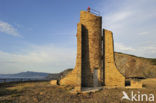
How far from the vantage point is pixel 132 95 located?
12.3 m

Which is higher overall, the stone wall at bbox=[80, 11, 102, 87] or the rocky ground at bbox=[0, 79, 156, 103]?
the stone wall at bbox=[80, 11, 102, 87]

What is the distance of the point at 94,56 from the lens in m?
17.9

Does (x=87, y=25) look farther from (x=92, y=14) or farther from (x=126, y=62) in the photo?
(x=126, y=62)

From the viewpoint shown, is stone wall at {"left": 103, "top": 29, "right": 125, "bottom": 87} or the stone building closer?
stone wall at {"left": 103, "top": 29, "right": 125, "bottom": 87}

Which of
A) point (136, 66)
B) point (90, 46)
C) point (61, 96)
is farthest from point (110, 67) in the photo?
point (136, 66)

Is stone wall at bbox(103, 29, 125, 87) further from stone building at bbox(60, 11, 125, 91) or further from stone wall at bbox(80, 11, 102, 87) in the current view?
stone wall at bbox(80, 11, 102, 87)

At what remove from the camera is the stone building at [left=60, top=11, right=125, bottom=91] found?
17.3 meters

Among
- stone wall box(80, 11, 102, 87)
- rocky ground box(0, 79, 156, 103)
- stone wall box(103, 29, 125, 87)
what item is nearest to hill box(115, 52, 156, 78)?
stone wall box(103, 29, 125, 87)

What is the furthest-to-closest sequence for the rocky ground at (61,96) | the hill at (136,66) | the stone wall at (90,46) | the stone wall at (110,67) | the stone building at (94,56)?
the hill at (136,66), the stone wall at (90,46), the stone building at (94,56), the stone wall at (110,67), the rocky ground at (61,96)

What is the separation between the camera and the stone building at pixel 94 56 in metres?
17.3

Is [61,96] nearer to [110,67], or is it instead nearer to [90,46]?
[90,46]

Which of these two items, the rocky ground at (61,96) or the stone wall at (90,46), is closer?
the rocky ground at (61,96)

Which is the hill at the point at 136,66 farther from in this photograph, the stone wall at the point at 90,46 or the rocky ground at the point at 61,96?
the rocky ground at the point at 61,96

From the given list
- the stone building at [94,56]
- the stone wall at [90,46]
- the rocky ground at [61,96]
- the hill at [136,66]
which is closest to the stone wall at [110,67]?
the stone building at [94,56]
